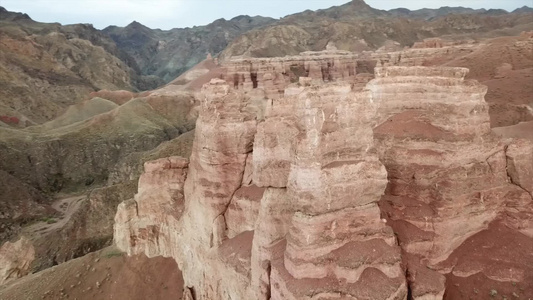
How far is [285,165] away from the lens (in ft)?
61.3

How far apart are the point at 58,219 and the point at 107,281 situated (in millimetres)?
37326

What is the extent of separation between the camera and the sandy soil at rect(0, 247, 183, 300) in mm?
26297

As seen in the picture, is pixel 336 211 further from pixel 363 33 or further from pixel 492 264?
pixel 363 33

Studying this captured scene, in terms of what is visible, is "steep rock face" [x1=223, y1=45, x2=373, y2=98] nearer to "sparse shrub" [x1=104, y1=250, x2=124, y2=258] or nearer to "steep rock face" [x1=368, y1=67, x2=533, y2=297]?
"sparse shrub" [x1=104, y1=250, x2=124, y2=258]

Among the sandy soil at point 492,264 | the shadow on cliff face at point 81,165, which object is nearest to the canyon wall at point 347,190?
the sandy soil at point 492,264

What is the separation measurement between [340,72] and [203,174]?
9210 cm

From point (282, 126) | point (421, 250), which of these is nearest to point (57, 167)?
point (282, 126)

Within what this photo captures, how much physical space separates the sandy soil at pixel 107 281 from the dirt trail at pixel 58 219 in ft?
82.4

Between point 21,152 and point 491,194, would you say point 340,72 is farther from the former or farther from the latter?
point 491,194

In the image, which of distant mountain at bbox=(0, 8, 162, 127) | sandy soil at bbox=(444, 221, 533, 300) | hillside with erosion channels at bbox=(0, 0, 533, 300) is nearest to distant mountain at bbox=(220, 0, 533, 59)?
distant mountain at bbox=(0, 8, 162, 127)

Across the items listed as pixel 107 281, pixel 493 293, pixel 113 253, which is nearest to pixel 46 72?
pixel 113 253

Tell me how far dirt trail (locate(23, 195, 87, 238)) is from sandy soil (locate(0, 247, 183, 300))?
25125mm

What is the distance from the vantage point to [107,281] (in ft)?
91.7

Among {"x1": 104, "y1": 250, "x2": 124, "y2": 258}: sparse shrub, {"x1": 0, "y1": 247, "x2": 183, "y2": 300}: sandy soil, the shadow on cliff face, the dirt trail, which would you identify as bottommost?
the dirt trail
